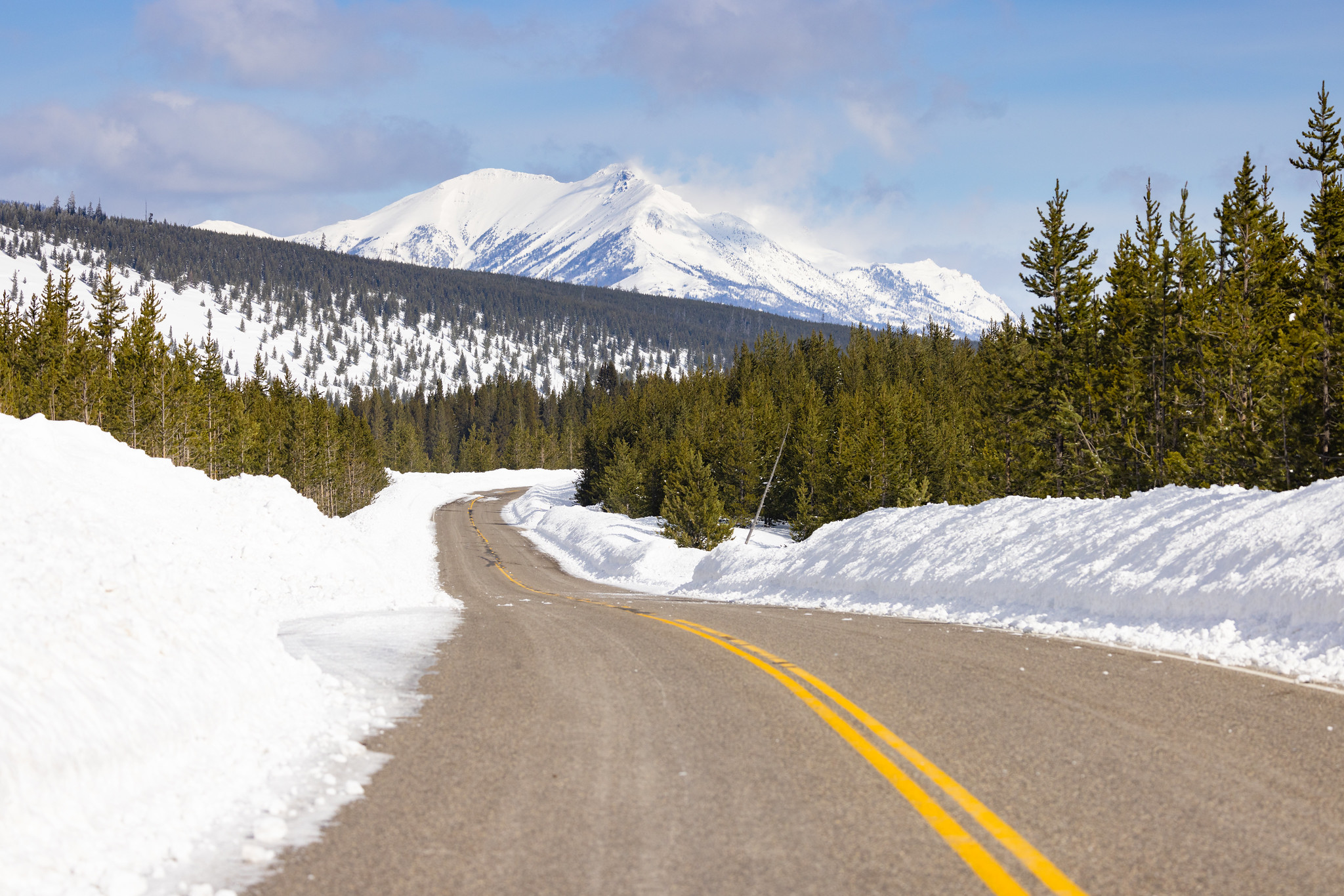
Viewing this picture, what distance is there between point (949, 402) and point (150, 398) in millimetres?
60662

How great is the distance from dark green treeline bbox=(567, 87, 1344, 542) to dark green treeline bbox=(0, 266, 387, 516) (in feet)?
90.7

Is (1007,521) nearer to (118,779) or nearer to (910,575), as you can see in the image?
(910,575)

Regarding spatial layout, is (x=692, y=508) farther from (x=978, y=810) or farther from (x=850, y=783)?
(x=978, y=810)

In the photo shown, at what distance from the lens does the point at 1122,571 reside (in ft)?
41.0

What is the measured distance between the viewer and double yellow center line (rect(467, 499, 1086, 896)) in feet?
12.2

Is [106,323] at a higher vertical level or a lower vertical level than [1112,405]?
higher

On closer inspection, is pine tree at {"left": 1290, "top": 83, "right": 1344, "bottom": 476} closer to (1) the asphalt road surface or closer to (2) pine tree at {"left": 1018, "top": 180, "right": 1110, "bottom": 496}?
(2) pine tree at {"left": 1018, "top": 180, "right": 1110, "bottom": 496}

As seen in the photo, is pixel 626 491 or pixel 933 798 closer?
pixel 933 798

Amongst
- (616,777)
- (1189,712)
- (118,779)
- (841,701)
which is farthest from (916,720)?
(118,779)

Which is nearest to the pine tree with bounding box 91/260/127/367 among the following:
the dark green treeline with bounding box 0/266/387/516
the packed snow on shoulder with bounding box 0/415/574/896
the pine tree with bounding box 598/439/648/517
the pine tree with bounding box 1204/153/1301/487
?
the dark green treeline with bounding box 0/266/387/516

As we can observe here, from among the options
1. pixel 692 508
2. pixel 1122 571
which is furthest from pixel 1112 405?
pixel 1122 571

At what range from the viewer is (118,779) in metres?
4.73

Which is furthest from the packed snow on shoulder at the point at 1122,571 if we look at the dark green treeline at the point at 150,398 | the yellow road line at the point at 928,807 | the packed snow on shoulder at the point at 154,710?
the dark green treeline at the point at 150,398

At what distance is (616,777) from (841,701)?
2601 millimetres
